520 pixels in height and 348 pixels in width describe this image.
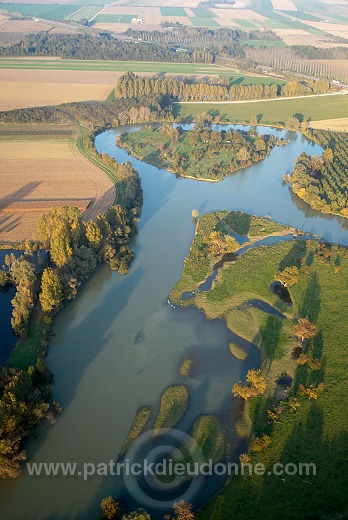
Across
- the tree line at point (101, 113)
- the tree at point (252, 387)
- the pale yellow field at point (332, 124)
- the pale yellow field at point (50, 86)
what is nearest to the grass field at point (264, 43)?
the pale yellow field at point (50, 86)

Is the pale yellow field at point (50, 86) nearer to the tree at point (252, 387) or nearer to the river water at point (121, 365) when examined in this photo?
the river water at point (121, 365)

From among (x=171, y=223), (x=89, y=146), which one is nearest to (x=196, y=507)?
(x=171, y=223)

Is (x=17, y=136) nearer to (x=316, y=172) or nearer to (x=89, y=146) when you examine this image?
(x=89, y=146)

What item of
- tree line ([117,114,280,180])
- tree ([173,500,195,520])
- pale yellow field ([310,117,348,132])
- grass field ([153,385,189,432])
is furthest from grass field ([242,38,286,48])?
tree ([173,500,195,520])

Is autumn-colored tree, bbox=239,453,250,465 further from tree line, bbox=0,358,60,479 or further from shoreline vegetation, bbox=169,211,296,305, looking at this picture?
shoreline vegetation, bbox=169,211,296,305

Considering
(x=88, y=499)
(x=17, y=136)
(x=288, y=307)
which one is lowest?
(x=88, y=499)

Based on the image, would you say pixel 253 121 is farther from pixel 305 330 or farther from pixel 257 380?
pixel 257 380
